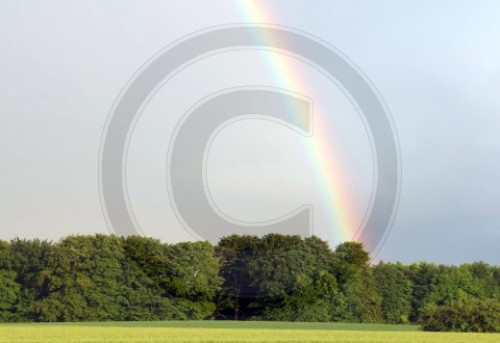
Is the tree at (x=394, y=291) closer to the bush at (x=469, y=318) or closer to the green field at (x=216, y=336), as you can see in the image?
the bush at (x=469, y=318)

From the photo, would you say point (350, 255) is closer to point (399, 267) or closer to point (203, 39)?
point (399, 267)

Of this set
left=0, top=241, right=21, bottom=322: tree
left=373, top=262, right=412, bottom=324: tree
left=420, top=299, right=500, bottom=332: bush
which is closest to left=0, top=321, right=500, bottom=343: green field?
left=420, top=299, right=500, bottom=332: bush

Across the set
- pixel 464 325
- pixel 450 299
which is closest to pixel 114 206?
pixel 464 325

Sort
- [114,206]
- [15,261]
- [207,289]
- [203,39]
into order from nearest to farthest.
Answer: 1. [114,206]
2. [203,39]
3. [15,261]
4. [207,289]

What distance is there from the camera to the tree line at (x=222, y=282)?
8369 centimetres

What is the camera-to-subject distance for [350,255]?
310 feet

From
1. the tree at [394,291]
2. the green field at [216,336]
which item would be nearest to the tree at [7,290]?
the green field at [216,336]

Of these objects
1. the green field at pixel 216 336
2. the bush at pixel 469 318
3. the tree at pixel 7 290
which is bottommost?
the green field at pixel 216 336

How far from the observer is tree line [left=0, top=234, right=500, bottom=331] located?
8369 centimetres

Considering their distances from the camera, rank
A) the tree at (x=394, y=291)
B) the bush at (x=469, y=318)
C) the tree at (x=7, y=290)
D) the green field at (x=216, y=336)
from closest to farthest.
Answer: the green field at (x=216, y=336)
the bush at (x=469, y=318)
the tree at (x=7, y=290)
the tree at (x=394, y=291)

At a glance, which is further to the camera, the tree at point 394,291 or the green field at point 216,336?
the tree at point 394,291

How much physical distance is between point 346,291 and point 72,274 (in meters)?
32.0

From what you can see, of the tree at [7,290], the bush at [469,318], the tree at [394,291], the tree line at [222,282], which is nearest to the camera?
the bush at [469,318]

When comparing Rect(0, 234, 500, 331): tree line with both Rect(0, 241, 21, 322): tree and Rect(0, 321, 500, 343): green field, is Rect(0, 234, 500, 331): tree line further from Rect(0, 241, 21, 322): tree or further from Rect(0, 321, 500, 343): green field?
Rect(0, 321, 500, 343): green field
